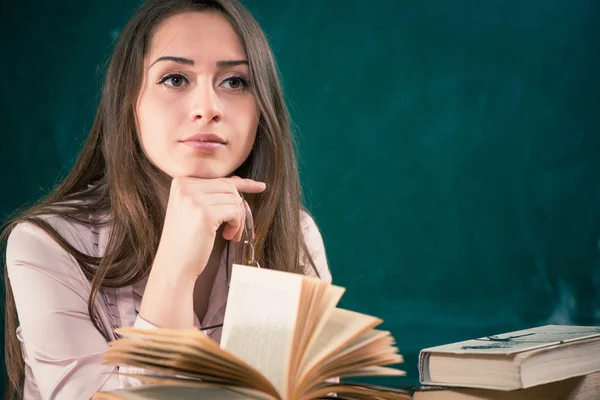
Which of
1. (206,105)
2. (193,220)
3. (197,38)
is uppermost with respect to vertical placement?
(197,38)

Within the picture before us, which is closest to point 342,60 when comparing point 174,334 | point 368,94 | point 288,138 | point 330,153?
point 368,94

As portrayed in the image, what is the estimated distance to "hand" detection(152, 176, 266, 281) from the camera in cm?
106

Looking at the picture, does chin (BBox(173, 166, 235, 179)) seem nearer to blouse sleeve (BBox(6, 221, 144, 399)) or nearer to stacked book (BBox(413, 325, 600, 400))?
blouse sleeve (BBox(6, 221, 144, 399))

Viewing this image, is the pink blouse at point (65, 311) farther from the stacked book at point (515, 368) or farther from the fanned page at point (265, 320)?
the stacked book at point (515, 368)

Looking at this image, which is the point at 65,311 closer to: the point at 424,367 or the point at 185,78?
the point at 185,78

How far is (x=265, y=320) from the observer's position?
0.77 meters

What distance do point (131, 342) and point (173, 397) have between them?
2.6 inches

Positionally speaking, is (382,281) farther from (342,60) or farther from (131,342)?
(131,342)

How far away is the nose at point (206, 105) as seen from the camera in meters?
1.23

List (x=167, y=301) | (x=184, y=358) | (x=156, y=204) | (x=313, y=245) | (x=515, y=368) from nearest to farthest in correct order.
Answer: (x=184, y=358) < (x=515, y=368) < (x=167, y=301) < (x=156, y=204) < (x=313, y=245)

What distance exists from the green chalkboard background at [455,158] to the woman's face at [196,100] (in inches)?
43.6

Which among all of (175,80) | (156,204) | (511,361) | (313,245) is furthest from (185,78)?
(511,361)

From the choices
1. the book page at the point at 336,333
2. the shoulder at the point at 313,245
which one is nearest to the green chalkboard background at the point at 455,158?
the shoulder at the point at 313,245

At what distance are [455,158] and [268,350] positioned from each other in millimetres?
1845
